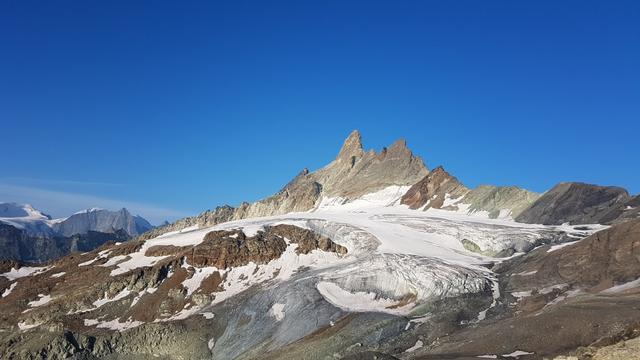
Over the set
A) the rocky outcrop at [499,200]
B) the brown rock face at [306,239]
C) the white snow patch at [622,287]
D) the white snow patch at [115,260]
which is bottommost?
the white snow patch at [622,287]

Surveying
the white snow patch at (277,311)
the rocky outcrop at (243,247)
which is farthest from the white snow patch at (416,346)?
the rocky outcrop at (243,247)

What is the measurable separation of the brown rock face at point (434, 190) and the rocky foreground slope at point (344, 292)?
2764 centimetres

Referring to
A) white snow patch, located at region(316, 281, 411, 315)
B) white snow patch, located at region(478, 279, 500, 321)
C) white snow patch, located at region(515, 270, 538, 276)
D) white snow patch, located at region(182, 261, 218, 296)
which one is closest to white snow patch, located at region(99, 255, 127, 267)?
white snow patch, located at region(182, 261, 218, 296)

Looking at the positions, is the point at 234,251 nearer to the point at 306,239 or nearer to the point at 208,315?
the point at 306,239

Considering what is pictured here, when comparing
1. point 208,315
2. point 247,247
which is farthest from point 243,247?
point 208,315

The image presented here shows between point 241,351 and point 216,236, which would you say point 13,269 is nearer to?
point 216,236

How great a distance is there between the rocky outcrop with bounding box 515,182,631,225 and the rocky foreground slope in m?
0.57

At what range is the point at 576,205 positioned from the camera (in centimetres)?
12369

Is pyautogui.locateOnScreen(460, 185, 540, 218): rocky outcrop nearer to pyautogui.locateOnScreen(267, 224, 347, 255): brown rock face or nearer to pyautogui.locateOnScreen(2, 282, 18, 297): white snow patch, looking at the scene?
pyautogui.locateOnScreen(267, 224, 347, 255): brown rock face

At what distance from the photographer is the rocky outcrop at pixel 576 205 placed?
11738cm

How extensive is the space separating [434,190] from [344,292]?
279 ft

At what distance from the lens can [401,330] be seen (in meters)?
67.1

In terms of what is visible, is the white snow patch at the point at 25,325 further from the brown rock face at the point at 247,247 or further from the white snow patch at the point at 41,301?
the brown rock face at the point at 247,247

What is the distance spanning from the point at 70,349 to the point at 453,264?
56.9 metres
